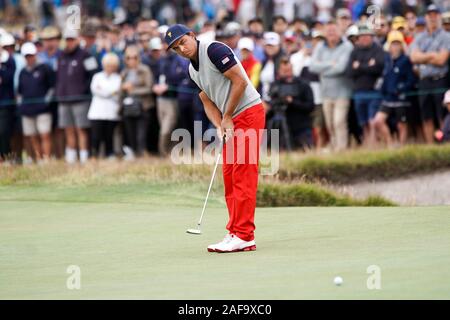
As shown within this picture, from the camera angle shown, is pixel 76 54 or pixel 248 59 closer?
pixel 248 59

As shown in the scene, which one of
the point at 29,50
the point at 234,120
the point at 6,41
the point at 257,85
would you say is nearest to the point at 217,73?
the point at 234,120

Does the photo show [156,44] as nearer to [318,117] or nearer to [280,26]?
[280,26]

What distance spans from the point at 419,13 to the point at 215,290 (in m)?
17.4

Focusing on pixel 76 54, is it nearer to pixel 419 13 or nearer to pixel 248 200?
pixel 419 13

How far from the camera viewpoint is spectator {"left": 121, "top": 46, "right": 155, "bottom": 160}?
2148 centimetres

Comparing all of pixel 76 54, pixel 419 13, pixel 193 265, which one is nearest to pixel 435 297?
pixel 193 265

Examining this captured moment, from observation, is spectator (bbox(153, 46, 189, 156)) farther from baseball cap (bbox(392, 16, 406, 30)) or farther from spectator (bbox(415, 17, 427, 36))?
spectator (bbox(415, 17, 427, 36))

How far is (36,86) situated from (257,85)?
439 centimetres

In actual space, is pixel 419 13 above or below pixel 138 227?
above

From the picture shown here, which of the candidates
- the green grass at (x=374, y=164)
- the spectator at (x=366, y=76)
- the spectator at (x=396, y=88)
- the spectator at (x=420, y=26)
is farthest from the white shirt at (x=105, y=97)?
the spectator at (x=420, y=26)

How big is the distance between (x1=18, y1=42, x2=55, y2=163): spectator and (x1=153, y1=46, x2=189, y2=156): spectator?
2225mm

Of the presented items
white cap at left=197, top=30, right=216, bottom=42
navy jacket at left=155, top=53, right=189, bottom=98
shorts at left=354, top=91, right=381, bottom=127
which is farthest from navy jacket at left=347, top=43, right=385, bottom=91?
navy jacket at left=155, top=53, right=189, bottom=98

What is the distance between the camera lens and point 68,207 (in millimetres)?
15344

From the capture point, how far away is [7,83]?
22797mm
